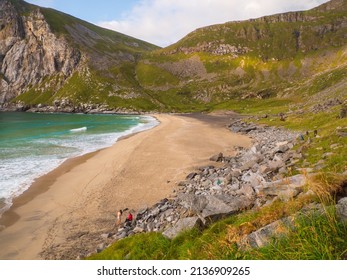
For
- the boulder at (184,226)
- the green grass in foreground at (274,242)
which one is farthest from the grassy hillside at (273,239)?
the boulder at (184,226)

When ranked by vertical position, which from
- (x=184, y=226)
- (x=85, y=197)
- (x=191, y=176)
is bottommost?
(x=85, y=197)

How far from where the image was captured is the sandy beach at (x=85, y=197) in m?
17.7

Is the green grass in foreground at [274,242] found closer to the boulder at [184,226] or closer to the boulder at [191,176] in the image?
the boulder at [184,226]

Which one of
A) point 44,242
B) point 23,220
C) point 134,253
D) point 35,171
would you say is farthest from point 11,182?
point 134,253

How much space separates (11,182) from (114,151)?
18889 millimetres

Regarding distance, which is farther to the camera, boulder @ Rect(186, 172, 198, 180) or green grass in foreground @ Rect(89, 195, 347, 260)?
boulder @ Rect(186, 172, 198, 180)

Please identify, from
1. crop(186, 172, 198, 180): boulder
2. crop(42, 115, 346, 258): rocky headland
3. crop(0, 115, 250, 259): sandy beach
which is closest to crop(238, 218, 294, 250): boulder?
crop(42, 115, 346, 258): rocky headland

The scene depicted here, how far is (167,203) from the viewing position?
2088 centimetres

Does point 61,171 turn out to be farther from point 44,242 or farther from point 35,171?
point 44,242

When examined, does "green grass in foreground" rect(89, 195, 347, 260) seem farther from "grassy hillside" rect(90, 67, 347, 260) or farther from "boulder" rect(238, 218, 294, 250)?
"boulder" rect(238, 218, 294, 250)

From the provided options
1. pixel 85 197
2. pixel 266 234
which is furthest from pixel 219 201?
pixel 85 197

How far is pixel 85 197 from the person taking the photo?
25.7 metres

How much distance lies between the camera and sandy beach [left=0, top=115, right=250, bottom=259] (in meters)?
17.7

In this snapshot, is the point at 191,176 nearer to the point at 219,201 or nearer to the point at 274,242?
the point at 219,201
